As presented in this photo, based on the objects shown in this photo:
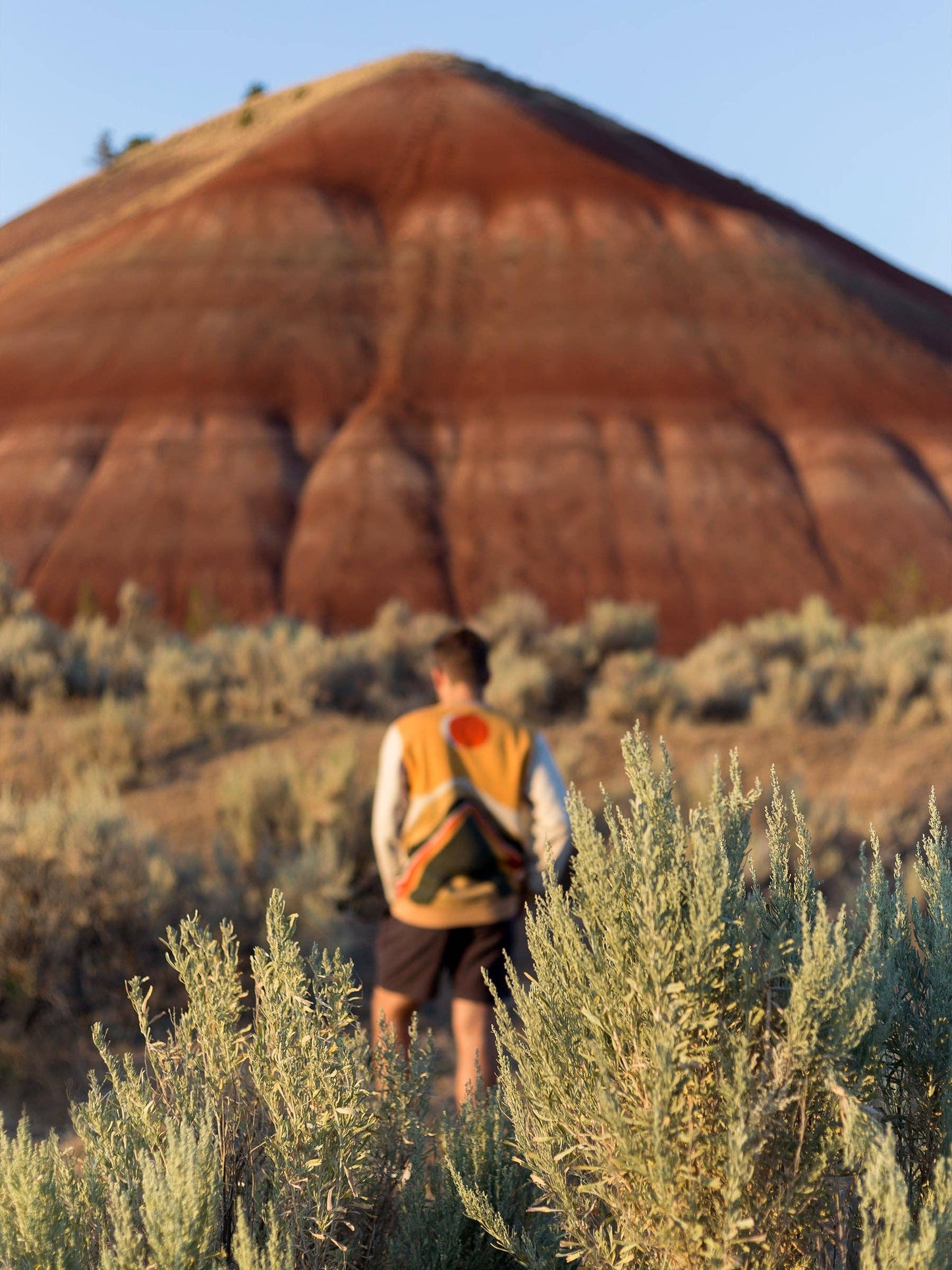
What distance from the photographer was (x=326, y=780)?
26.6 ft

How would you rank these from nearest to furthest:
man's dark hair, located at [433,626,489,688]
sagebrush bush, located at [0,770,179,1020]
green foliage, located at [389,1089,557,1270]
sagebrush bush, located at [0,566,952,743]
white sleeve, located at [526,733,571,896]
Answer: green foliage, located at [389,1089,557,1270] → white sleeve, located at [526,733,571,896] → man's dark hair, located at [433,626,489,688] → sagebrush bush, located at [0,770,179,1020] → sagebrush bush, located at [0,566,952,743]

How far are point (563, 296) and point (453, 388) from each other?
15.6ft

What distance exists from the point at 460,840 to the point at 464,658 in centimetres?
66

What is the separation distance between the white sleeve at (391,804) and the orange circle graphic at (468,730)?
0.63 feet

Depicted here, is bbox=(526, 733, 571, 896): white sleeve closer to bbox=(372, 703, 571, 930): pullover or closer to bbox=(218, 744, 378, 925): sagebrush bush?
bbox=(372, 703, 571, 930): pullover

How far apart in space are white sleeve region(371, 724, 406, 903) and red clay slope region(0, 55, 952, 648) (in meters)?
21.4

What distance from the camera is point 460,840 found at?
4.24 meters

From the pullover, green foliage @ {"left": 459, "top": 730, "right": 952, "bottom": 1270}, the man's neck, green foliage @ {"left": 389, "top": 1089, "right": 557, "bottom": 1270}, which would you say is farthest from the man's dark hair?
green foliage @ {"left": 459, "top": 730, "right": 952, "bottom": 1270}

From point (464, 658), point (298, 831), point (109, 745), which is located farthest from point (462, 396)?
point (464, 658)

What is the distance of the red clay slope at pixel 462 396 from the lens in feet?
88.6

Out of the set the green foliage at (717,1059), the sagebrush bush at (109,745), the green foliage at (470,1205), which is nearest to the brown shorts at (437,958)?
the green foliage at (470,1205)

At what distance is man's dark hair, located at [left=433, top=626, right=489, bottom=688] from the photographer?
4402mm

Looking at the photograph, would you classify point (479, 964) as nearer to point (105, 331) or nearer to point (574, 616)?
point (574, 616)

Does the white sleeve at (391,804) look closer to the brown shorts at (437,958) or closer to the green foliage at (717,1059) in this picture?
the brown shorts at (437,958)
